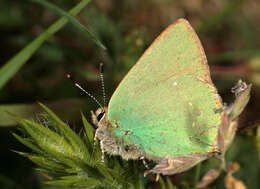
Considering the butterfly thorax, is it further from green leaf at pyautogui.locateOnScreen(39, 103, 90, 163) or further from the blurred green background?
the blurred green background

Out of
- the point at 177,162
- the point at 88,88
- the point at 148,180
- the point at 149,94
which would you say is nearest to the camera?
the point at 177,162

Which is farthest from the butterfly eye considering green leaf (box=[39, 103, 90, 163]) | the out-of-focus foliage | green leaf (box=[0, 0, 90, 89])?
green leaf (box=[0, 0, 90, 89])

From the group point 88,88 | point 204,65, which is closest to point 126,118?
point 204,65

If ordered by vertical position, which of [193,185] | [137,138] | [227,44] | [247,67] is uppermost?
[227,44]

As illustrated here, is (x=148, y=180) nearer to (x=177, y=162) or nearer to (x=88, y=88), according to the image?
(x=177, y=162)

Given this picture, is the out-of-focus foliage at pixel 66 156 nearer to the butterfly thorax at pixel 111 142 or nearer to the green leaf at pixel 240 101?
the butterfly thorax at pixel 111 142

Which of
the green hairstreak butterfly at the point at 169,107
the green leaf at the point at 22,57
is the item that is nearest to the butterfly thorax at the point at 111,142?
the green hairstreak butterfly at the point at 169,107


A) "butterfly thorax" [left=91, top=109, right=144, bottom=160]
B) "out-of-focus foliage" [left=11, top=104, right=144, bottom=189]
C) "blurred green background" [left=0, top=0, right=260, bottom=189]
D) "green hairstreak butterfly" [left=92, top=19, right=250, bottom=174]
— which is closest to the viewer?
"out-of-focus foliage" [left=11, top=104, right=144, bottom=189]
